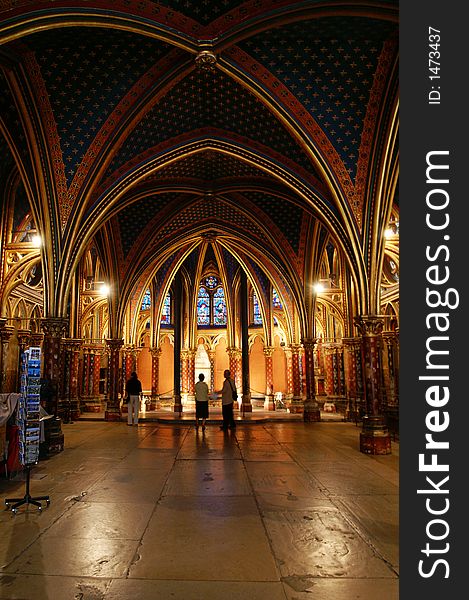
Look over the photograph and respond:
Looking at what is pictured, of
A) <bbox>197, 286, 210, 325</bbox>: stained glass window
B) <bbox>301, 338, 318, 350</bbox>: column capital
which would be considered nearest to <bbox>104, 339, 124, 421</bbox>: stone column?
<bbox>301, 338, 318, 350</bbox>: column capital

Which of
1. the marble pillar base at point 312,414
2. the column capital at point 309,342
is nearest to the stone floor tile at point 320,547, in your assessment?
the marble pillar base at point 312,414

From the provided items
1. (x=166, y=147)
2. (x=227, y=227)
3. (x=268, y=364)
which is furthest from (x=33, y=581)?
(x=268, y=364)

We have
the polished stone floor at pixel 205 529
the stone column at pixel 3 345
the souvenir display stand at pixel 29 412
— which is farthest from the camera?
the stone column at pixel 3 345

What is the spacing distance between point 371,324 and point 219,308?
2033 cm

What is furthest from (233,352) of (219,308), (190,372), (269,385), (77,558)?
(77,558)

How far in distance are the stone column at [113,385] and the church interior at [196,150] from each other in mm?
93

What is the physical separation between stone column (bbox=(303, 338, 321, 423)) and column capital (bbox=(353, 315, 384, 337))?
21.9ft

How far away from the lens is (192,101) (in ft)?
35.4

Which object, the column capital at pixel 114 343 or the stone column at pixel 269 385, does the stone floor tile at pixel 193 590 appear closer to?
the column capital at pixel 114 343

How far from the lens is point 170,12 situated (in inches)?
316

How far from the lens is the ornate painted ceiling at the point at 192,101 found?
26.0ft

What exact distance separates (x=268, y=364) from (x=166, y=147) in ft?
48.0

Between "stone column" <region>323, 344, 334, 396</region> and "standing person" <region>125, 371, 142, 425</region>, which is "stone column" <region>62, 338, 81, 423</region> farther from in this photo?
"stone column" <region>323, 344, 334, 396</region>

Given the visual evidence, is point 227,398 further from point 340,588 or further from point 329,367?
point 329,367
